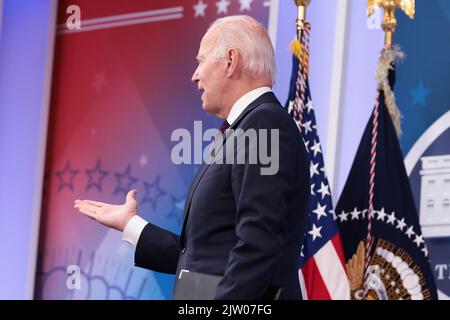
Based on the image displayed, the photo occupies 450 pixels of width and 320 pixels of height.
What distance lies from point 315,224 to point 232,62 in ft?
5.64

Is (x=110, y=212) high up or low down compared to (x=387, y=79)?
down

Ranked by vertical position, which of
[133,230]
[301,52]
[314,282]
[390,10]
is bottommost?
[314,282]

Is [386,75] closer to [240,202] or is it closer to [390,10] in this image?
[390,10]

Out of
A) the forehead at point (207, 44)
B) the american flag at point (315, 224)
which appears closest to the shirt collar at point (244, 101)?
the forehead at point (207, 44)

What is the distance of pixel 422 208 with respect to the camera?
13.0 ft

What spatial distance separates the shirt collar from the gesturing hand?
1.22 ft

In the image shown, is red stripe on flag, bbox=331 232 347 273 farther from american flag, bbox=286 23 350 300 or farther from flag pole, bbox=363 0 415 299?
flag pole, bbox=363 0 415 299

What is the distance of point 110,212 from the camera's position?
2322 mm

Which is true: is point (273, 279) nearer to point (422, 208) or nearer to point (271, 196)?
point (271, 196)

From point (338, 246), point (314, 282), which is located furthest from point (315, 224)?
point (314, 282)

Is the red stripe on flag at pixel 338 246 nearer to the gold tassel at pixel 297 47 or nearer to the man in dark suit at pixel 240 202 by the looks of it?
the gold tassel at pixel 297 47

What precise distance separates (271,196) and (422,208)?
2141 mm

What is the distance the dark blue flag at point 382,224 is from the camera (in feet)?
12.0
